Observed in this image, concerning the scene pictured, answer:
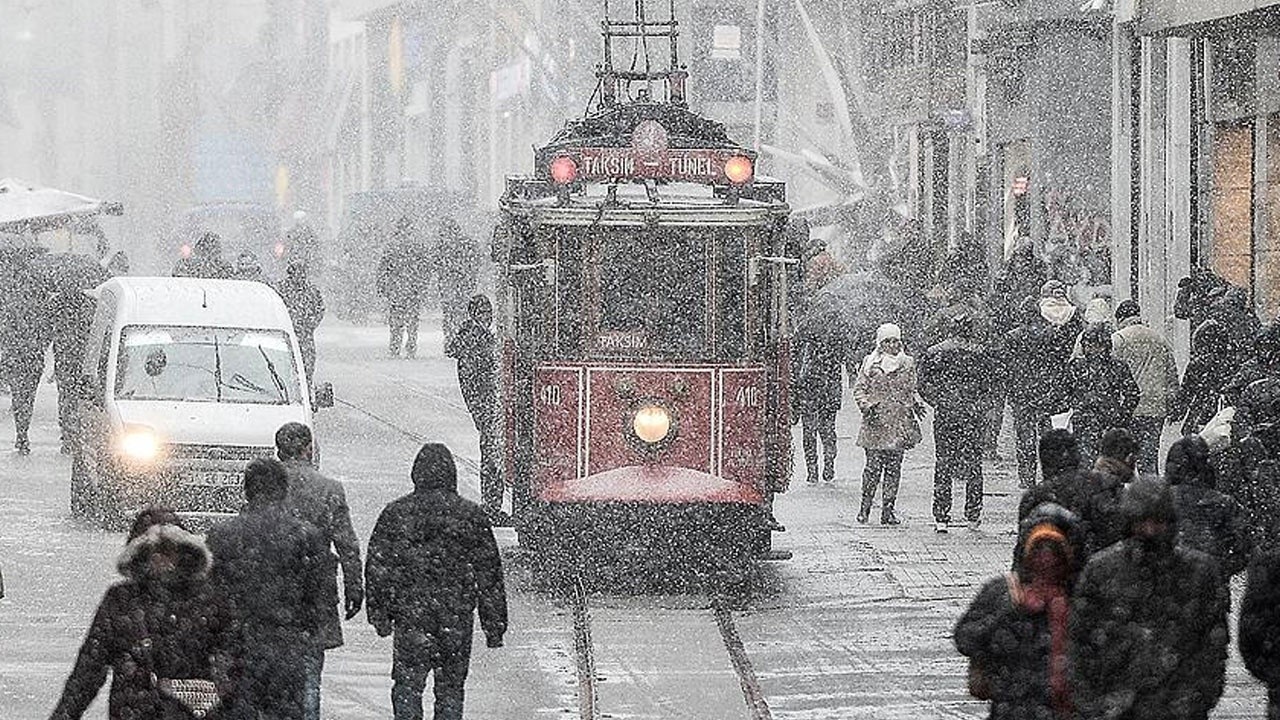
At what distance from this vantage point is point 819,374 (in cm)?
2423

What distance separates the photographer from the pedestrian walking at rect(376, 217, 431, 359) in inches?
1524

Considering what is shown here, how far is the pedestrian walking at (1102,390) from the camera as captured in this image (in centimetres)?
1981

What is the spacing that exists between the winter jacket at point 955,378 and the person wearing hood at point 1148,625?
11.6 metres

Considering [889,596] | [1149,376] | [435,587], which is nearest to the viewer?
[435,587]

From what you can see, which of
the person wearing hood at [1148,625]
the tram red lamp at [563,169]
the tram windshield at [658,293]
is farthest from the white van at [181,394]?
the person wearing hood at [1148,625]

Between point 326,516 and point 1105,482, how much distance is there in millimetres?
3421

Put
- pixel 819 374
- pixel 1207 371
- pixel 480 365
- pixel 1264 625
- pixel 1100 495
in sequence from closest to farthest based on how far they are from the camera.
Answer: pixel 1264 625 → pixel 1100 495 → pixel 1207 371 → pixel 480 365 → pixel 819 374

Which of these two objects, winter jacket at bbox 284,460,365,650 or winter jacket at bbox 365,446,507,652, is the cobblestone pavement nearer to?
winter jacket at bbox 365,446,507,652

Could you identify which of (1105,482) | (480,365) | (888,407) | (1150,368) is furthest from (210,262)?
(1105,482)

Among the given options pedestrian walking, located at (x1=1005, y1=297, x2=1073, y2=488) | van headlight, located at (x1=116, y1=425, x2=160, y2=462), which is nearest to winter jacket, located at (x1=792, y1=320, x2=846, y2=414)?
pedestrian walking, located at (x1=1005, y1=297, x2=1073, y2=488)

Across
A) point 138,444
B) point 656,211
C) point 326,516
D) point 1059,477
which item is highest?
point 656,211

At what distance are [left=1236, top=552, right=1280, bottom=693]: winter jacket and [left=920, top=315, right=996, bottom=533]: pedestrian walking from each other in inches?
441

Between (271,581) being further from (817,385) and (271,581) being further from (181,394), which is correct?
(817,385)

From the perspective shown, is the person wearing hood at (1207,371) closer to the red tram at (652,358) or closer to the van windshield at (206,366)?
the red tram at (652,358)
